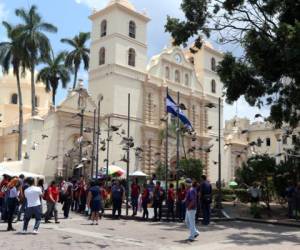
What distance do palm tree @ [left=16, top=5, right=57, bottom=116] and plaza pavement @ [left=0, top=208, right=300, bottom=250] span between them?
27925mm

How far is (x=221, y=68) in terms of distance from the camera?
19219 mm

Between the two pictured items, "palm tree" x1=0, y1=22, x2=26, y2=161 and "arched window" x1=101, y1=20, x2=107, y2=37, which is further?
"arched window" x1=101, y1=20, x2=107, y2=37

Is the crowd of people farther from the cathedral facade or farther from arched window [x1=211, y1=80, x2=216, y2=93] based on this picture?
arched window [x1=211, y1=80, x2=216, y2=93]

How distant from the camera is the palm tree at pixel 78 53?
166ft

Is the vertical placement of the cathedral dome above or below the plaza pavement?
above

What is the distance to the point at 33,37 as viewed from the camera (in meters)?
41.7

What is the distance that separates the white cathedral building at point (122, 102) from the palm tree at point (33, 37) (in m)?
3.85

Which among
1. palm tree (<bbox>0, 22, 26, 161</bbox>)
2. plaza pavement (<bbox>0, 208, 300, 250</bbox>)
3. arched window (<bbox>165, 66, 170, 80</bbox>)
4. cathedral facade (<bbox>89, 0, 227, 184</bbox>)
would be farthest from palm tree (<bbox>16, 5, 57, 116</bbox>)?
plaza pavement (<bbox>0, 208, 300, 250</bbox>)

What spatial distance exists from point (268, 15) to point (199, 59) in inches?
1486

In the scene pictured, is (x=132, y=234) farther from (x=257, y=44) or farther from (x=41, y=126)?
(x=41, y=126)

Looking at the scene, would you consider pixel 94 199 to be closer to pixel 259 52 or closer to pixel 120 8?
pixel 259 52

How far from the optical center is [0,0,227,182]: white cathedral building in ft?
131

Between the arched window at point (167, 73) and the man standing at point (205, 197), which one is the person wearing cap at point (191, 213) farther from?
the arched window at point (167, 73)

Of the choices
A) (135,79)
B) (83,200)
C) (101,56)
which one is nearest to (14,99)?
(101,56)
